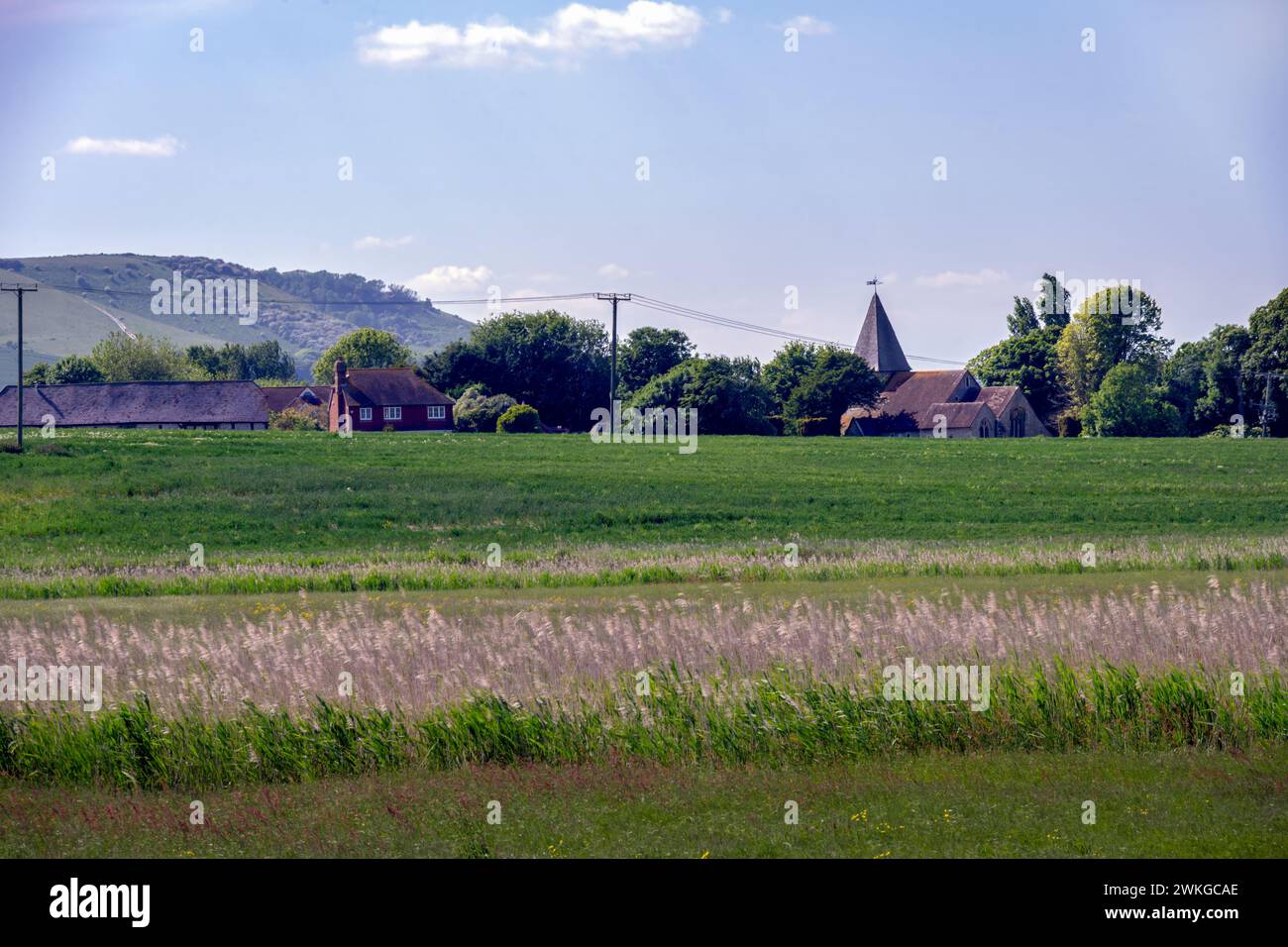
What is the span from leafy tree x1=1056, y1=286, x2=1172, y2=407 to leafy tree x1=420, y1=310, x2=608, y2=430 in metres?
50.8

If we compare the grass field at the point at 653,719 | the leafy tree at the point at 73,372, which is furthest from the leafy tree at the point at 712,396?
the grass field at the point at 653,719

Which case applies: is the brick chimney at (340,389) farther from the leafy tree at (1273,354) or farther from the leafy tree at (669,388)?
the leafy tree at (1273,354)

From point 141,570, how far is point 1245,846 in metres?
29.8

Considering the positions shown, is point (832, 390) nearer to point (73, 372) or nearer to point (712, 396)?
point (712, 396)

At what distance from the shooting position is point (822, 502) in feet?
182

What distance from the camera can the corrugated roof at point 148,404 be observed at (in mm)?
124875

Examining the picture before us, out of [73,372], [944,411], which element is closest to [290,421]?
[73,372]

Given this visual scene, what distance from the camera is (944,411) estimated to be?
13888 cm

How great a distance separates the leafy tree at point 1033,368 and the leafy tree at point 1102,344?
2.13 metres

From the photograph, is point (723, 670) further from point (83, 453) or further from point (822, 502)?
point (83, 453)

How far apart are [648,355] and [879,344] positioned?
37.4 meters
